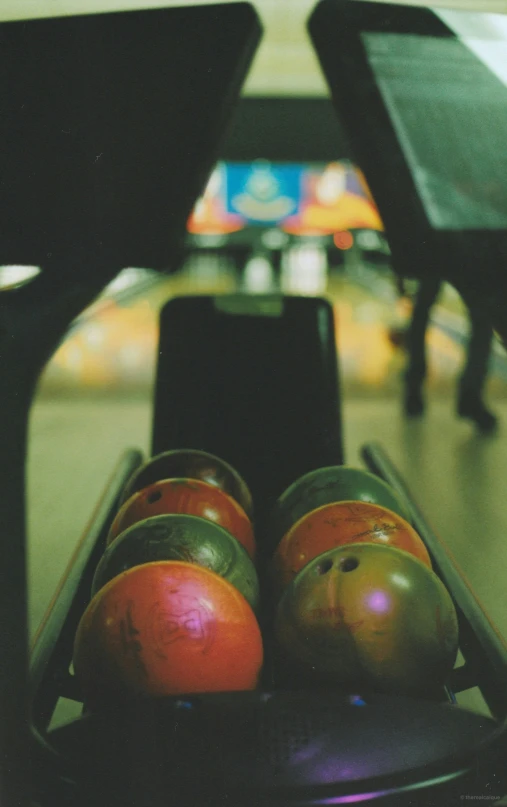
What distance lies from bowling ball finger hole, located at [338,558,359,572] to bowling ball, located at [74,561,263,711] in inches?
6.0

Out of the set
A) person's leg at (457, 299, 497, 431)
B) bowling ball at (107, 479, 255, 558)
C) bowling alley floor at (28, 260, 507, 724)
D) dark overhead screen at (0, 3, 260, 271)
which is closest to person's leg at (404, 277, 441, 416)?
bowling alley floor at (28, 260, 507, 724)

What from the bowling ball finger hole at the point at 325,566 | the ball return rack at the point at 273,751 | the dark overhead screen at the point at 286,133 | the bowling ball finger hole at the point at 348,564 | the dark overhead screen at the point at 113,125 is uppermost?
the dark overhead screen at the point at 113,125

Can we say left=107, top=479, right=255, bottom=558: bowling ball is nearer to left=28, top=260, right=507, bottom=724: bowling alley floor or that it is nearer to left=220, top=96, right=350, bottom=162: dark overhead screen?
left=28, top=260, right=507, bottom=724: bowling alley floor

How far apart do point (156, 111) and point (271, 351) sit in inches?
41.0

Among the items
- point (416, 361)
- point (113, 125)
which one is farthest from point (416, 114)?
point (416, 361)

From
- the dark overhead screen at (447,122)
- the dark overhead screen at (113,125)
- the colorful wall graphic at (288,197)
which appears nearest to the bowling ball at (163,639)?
the dark overhead screen at (113,125)

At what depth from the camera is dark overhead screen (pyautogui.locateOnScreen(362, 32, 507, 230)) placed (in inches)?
26.0

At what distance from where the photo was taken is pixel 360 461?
2.70 metres

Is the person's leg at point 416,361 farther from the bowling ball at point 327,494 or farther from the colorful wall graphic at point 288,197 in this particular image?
the colorful wall graphic at point 288,197

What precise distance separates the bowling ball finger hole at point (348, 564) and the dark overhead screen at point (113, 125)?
561 millimetres

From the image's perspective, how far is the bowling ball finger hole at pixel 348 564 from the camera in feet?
3.35

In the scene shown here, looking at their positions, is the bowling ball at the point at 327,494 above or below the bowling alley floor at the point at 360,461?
above

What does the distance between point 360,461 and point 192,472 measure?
53.6 inches

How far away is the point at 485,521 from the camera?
227 centimetres
